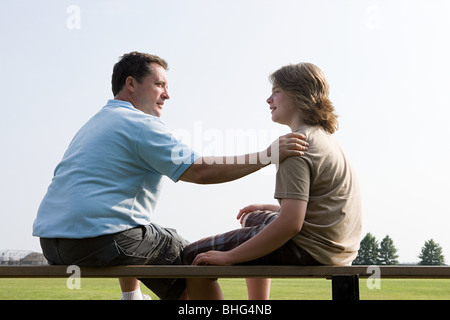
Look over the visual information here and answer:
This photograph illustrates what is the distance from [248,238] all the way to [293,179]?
0.42 meters

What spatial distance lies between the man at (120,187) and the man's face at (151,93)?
24 cm

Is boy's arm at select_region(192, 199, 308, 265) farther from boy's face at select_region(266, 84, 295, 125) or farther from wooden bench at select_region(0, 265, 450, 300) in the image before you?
boy's face at select_region(266, 84, 295, 125)

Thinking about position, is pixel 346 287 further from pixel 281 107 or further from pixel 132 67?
Result: pixel 132 67

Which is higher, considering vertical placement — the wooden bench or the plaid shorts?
the plaid shorts

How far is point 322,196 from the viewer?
2.43m

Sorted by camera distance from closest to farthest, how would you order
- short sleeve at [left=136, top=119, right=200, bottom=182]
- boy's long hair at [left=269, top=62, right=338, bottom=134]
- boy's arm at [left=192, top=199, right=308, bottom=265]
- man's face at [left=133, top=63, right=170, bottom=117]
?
boy's arm at [left=192, top=199, right=308, bottom=265] < short sleeve at [left=136, top=119, right=200, bottom=182] < boy's long hair at [left=269, top=62, right=338, bottom=134] < man's face at [left=133, top=63, right=170, bottom=117]

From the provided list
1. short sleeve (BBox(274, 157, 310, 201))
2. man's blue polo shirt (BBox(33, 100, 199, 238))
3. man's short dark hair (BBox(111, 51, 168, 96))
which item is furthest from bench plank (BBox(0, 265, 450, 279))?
man's short dark hair (BBox(111, 51, 168, 96))

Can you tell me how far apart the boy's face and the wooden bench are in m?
0.72

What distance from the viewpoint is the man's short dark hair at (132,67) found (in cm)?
293

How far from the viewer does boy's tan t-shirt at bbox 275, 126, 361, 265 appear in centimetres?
234

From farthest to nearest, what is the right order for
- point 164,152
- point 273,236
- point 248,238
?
point 248,238
point 164,152
point 273,236

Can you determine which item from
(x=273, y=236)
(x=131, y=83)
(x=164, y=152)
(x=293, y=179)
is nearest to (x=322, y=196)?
(x=293, y=179)

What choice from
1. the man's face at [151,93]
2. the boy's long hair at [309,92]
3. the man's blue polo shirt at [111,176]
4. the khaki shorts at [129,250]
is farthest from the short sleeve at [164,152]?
the boy's long hair at [309,92]
